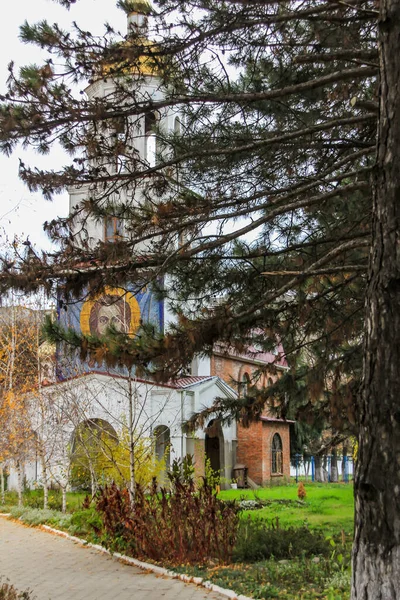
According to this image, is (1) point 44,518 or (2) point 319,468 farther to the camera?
(2) point 319,468

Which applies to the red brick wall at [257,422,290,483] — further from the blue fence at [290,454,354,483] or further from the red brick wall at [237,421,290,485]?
the blue fence at [290,454,354,483]

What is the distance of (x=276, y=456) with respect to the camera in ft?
120

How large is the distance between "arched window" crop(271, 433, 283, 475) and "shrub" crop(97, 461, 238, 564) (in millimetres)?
24416

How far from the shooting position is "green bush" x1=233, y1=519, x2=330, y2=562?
1074cm

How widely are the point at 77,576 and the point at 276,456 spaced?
26486 millimetres

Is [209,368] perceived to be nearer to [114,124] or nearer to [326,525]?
[326,525]

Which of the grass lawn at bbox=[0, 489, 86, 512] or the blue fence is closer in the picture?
the grass lawn at bbox=[0, 489, 86, 512]

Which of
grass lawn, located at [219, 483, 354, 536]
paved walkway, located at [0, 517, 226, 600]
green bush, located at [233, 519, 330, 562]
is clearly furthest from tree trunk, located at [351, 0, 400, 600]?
grass lawn, located at [219, 483, 354, 536]

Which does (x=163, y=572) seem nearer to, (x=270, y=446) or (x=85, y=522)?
(x=85, y=522)

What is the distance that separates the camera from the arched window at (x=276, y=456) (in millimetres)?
36103

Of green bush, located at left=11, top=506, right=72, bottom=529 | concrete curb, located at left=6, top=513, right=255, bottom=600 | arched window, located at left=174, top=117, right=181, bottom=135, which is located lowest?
green bush, located at left=11, top=506, right=72, bottom=529

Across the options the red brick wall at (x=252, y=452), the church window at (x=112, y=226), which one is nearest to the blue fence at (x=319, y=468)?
the red brick wall at (x=252, y=452)

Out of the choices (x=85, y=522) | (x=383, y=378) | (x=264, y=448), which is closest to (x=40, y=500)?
(x=85, y=522)

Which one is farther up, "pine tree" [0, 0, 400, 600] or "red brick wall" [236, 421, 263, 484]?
"pine tree" [0, 0, 400, 600]
